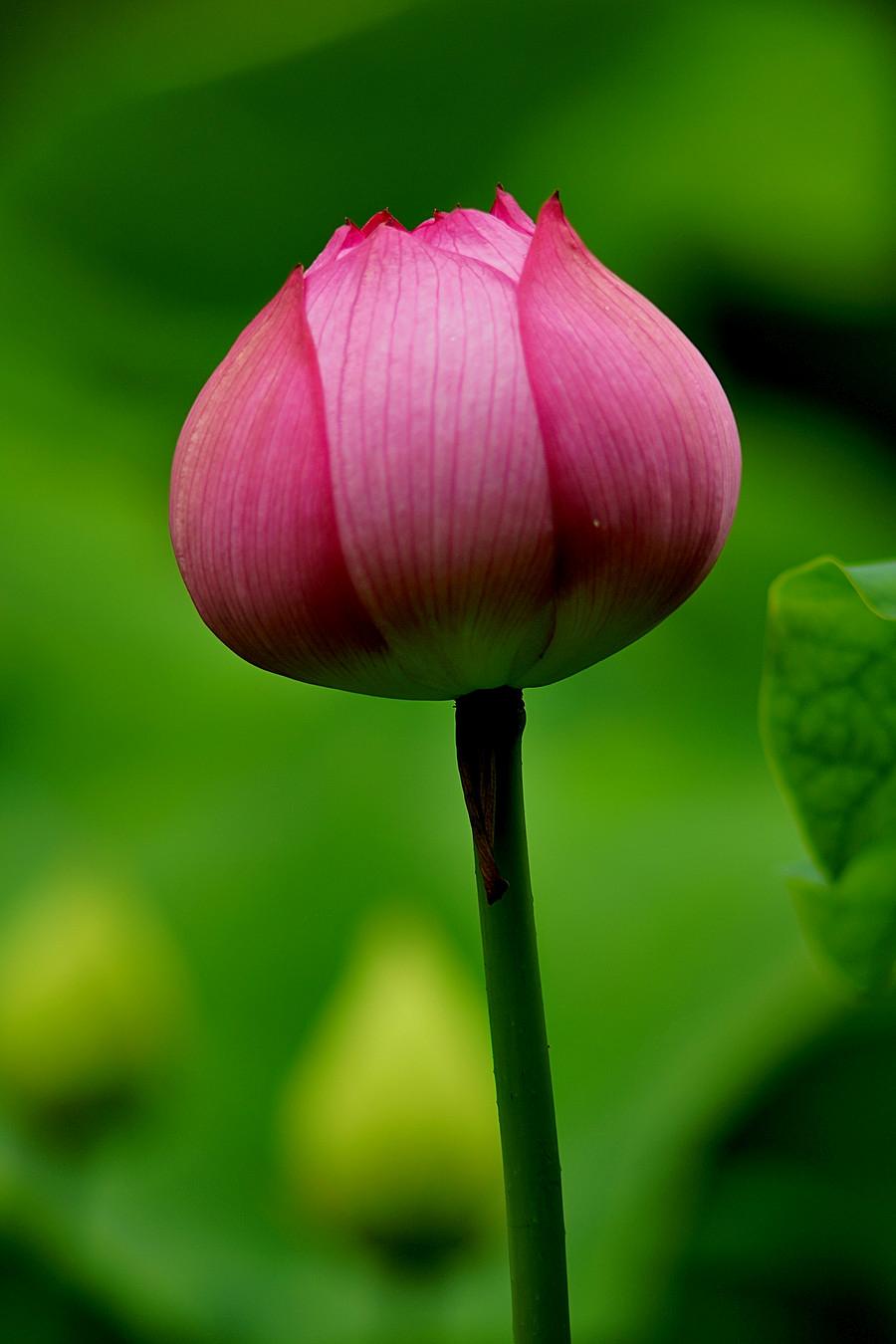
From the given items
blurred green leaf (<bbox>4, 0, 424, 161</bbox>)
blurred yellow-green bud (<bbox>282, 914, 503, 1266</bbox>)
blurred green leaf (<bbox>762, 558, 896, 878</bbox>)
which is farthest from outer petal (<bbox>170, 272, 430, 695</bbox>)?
blurred green leaf (<bbox>4, 0, 424, 161</bbox>)

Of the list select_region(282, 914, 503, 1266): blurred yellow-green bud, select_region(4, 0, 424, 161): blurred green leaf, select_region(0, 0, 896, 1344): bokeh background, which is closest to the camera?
select_region(282, 914, 503, 1266): blurred yellow-green bud

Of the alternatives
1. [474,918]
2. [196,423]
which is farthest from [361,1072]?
[474,918]

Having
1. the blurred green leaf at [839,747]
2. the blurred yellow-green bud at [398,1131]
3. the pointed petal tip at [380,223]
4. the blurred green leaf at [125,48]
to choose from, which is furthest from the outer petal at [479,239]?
the blurred green leaf at [125,48]

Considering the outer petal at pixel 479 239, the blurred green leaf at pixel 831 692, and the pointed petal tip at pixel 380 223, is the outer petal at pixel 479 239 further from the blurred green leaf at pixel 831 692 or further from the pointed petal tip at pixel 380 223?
the blurred green leaf at pixel 831 692

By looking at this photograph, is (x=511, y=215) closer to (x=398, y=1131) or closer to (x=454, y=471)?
(x=454, y=471)

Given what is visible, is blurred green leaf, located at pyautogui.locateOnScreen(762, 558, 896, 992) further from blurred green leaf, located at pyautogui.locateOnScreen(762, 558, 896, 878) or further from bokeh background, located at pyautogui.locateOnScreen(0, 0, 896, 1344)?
bokeh background, located at pyautogui.locateOnScreen(0, 0, 896, 1344)

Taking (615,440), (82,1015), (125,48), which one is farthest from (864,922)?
(125,48)

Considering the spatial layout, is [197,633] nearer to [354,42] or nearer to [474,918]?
[474,918]
